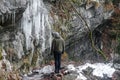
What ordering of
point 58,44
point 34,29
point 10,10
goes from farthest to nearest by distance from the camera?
1. point 34,29
2. point 58,44
3. point 10,10

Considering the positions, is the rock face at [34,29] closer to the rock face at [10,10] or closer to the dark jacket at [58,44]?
the rock face at [10,10]

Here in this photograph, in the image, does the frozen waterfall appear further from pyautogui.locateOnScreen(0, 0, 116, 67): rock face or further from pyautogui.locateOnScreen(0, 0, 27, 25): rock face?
pyautogui.locateOnScreen(0, 0, 27, 25): rock face

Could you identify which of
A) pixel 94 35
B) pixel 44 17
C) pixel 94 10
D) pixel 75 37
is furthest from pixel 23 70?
pixel 94 35

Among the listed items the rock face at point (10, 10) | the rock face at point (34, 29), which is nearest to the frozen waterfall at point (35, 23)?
the rock face at point (34, 29)

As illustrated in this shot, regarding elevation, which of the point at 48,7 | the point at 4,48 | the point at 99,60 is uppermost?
the point at 48,7

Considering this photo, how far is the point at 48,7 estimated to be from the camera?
1402 centimetres

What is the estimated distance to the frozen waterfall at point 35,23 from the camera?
1195 cm

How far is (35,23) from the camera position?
1254cm

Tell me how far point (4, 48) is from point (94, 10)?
278 inches

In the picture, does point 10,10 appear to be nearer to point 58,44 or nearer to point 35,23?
point 58,44

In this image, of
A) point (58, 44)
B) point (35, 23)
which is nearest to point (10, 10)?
point (58, 44)

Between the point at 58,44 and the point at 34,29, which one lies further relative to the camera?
the point at 34,29

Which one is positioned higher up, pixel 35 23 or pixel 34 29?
pixel 35 23

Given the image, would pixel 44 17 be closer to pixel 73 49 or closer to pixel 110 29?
pixel 73 49
